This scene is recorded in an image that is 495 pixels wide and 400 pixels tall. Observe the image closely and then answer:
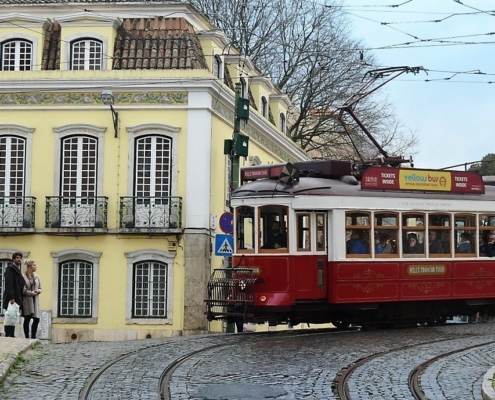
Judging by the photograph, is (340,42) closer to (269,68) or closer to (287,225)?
(269,68)

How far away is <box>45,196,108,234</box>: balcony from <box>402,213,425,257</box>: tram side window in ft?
33.8

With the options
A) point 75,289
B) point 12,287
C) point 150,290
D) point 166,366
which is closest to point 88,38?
point 75,289

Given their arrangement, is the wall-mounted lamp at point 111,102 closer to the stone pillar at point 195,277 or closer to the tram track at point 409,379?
the stone pillar at point 195,277

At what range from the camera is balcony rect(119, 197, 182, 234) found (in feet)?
90.7

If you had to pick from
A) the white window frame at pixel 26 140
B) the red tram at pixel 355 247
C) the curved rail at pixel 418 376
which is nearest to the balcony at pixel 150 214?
the white window frame at pixel 26 140

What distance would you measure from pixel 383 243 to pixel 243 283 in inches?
114

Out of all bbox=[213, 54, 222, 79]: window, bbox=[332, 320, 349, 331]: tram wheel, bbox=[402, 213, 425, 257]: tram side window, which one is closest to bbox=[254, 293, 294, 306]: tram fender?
bbox=[332, 320, 349, 331]: tram wheel

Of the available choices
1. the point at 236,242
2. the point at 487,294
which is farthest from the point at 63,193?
the point at 487,294

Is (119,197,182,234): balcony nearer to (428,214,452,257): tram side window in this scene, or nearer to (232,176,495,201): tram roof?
(232,176,495,201): tram roof

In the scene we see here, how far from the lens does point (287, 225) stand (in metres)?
19.0

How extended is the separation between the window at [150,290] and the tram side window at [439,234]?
30.7 ft

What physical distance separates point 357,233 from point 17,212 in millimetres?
11975

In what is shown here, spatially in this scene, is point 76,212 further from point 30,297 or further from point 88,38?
point 30,297

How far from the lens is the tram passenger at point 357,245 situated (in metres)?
19.4
